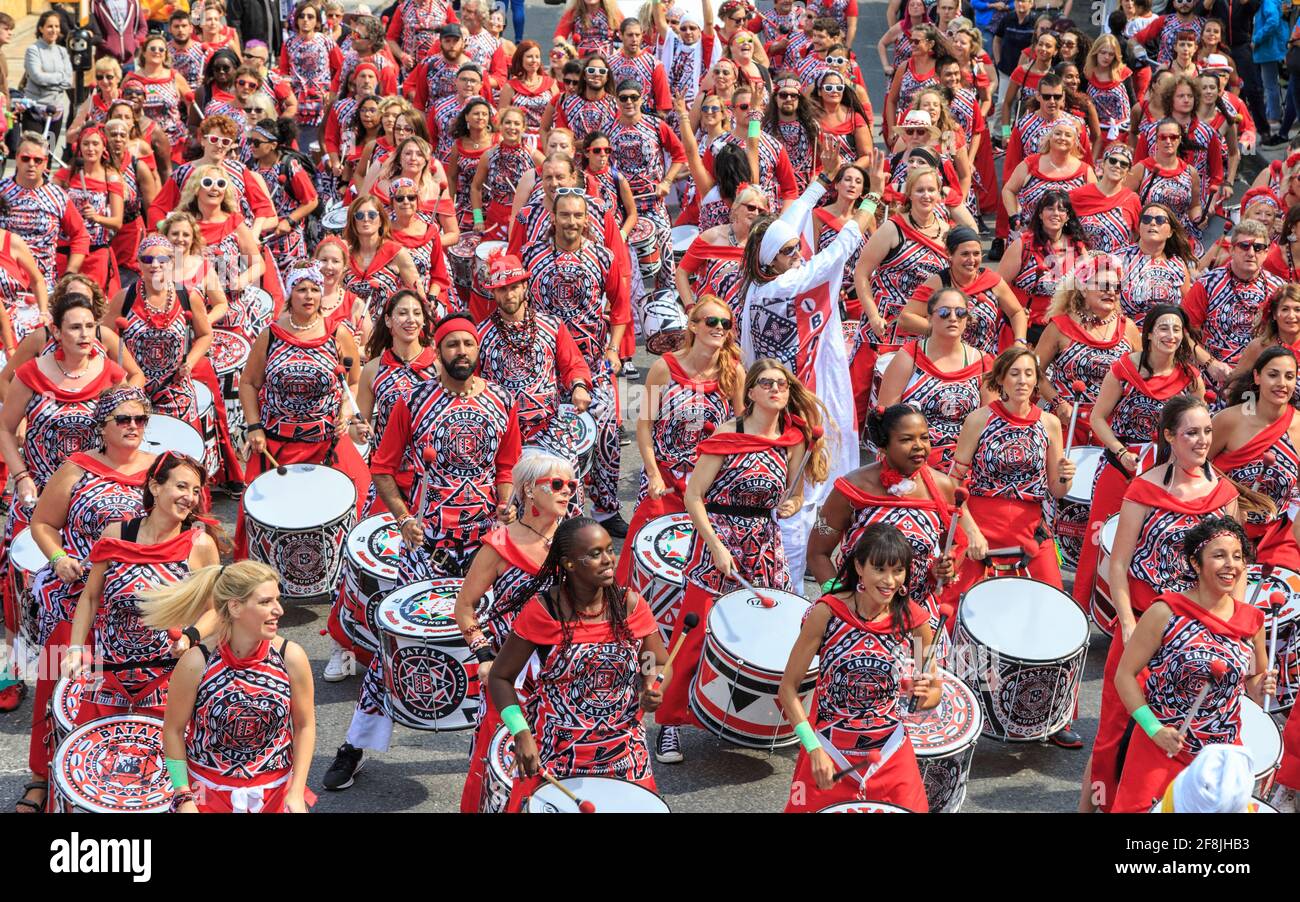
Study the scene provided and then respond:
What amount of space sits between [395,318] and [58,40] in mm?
11228

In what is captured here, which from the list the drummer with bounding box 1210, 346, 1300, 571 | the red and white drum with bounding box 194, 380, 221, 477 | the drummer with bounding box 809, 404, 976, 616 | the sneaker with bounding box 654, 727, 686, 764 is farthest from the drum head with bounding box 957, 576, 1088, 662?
the red and white drum with bounding box 194, 380, 221, 477

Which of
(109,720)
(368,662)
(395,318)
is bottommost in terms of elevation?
(368,662)

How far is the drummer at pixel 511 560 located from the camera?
6.88m

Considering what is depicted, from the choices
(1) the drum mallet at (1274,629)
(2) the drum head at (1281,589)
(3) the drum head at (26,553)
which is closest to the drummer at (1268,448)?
(2) the drum head at (1281,589)

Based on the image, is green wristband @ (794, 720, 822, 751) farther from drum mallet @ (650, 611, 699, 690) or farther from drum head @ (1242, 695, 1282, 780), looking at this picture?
drum head @ (1242, 695, 1282, 780)

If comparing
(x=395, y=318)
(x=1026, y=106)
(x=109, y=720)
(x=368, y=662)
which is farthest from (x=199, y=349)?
(x=1026, y=106)

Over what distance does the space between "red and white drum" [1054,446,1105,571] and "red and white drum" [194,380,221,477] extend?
14.8 feet

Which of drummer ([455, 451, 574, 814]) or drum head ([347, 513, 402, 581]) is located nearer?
drummer ([455, 451, 574, 814])

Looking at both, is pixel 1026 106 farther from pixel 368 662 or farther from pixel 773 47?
pixel 368 662

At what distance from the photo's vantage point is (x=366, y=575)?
26.5 feet

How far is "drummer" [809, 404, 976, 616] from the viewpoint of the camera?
24.5 feet

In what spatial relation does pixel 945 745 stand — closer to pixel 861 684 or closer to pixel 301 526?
pixel 861 684

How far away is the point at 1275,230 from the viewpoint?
39.0 ft

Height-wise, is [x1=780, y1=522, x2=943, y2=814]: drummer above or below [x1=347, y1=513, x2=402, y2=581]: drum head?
above
